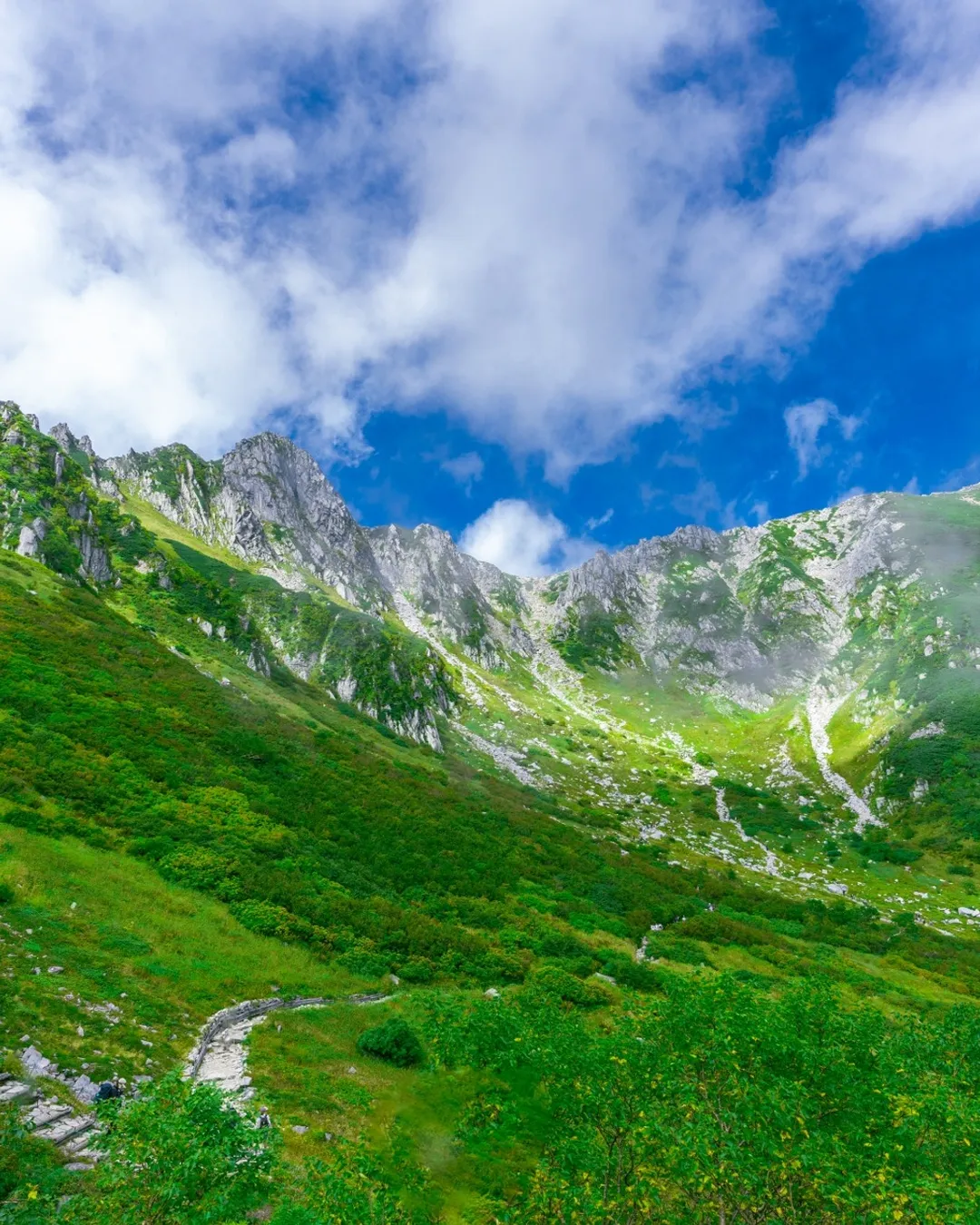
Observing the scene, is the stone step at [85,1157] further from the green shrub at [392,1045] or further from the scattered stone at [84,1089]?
the green shrub at [392,1045]

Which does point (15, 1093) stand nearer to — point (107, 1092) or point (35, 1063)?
point (35, 1063)

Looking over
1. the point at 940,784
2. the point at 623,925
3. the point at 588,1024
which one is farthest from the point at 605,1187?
the point at 940,784

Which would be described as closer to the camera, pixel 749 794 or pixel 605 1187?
pixel 605 1187

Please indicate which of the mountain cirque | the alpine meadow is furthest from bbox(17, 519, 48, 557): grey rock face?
the alpine meadow

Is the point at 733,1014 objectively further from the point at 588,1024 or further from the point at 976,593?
the point at 976,593

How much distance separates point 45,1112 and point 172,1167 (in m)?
7.05

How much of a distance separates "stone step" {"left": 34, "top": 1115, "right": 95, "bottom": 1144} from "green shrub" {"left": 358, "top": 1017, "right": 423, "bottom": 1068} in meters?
10.2

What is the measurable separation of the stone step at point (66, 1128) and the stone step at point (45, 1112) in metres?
0.12

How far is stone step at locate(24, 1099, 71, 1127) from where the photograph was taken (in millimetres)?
11258

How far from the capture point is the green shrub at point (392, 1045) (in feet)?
66.3

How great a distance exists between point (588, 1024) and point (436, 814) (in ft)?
84.4

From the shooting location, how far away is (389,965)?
89.5 ft

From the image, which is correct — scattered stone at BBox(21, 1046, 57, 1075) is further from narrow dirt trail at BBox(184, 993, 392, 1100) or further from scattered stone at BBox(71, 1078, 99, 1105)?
narrow dirt trail at BBox(184, 993, 392, 1100)

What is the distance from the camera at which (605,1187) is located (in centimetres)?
1087
